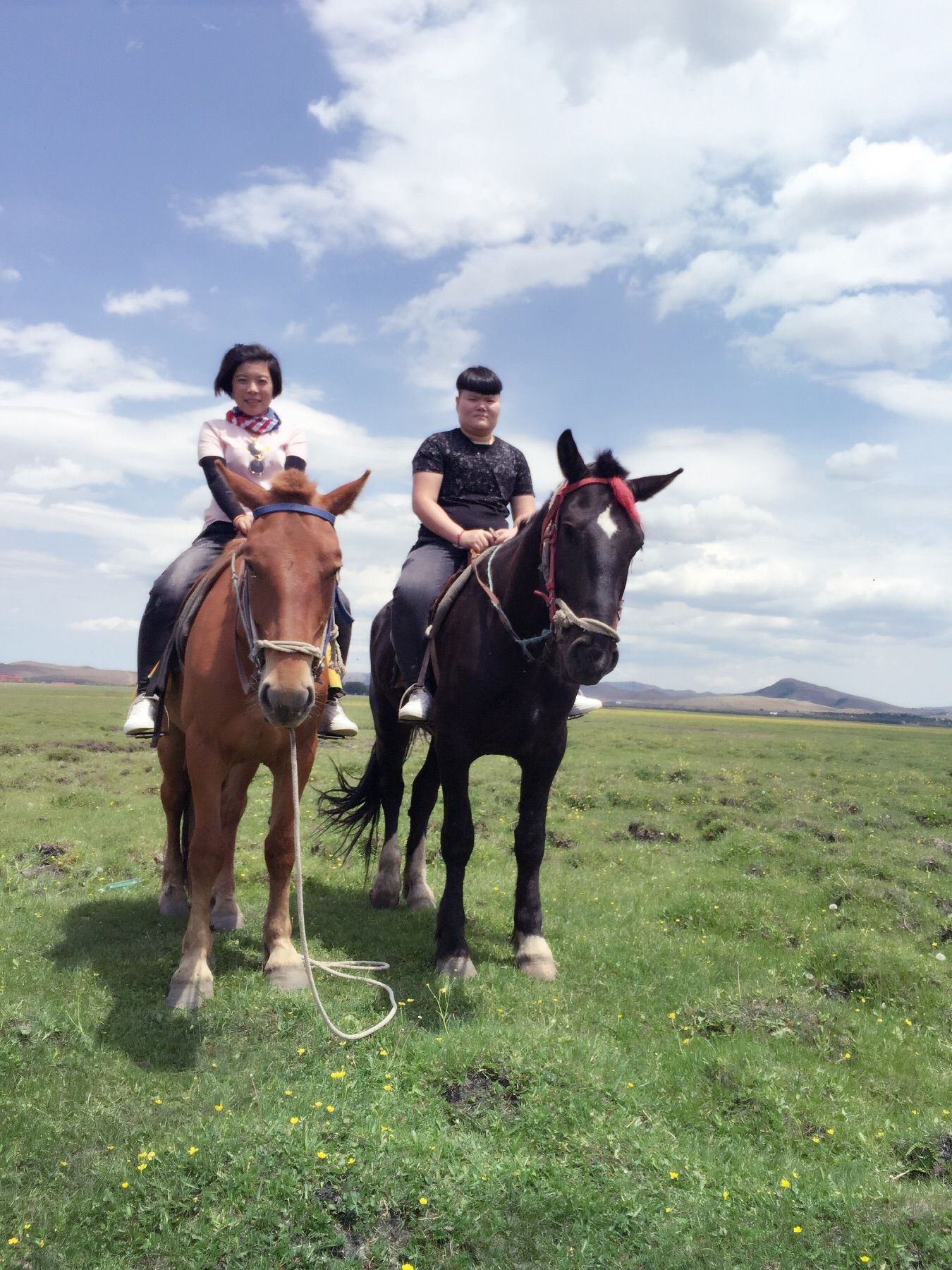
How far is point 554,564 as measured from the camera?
18.7 ft

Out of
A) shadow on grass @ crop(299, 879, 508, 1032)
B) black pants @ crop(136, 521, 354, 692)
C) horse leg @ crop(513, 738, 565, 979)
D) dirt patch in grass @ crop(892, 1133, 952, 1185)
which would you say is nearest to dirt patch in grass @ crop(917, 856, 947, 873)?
shadow on grass @ crop(299, 879, 508, 1032)

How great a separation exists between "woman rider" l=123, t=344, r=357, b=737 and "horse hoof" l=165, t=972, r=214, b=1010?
76.1 inches

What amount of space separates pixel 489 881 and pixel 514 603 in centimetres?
463

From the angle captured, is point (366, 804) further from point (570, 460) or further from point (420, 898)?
point (570, 460)

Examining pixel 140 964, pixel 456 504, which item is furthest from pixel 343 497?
pixel 140 964

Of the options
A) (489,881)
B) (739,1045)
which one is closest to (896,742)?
(489,881)

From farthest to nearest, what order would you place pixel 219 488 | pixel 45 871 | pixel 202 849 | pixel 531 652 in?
1. pixel 45 871
2. pixel 219 488
3. pixel 531 652
4. pixel 202 849

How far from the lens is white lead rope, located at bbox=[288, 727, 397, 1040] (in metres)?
4.87

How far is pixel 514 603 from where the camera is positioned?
6.38m

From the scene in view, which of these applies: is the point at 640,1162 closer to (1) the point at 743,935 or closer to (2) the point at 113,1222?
(2) the point at 113,1222

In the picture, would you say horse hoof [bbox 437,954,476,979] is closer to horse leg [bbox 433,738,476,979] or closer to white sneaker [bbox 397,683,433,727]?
horse leg [bbox 433,738,476,979]

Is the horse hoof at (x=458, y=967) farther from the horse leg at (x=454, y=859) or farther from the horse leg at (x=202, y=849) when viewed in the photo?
the horse leg at (x=202, y=849)

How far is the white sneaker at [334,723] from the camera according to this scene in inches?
262

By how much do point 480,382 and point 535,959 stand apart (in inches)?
189
